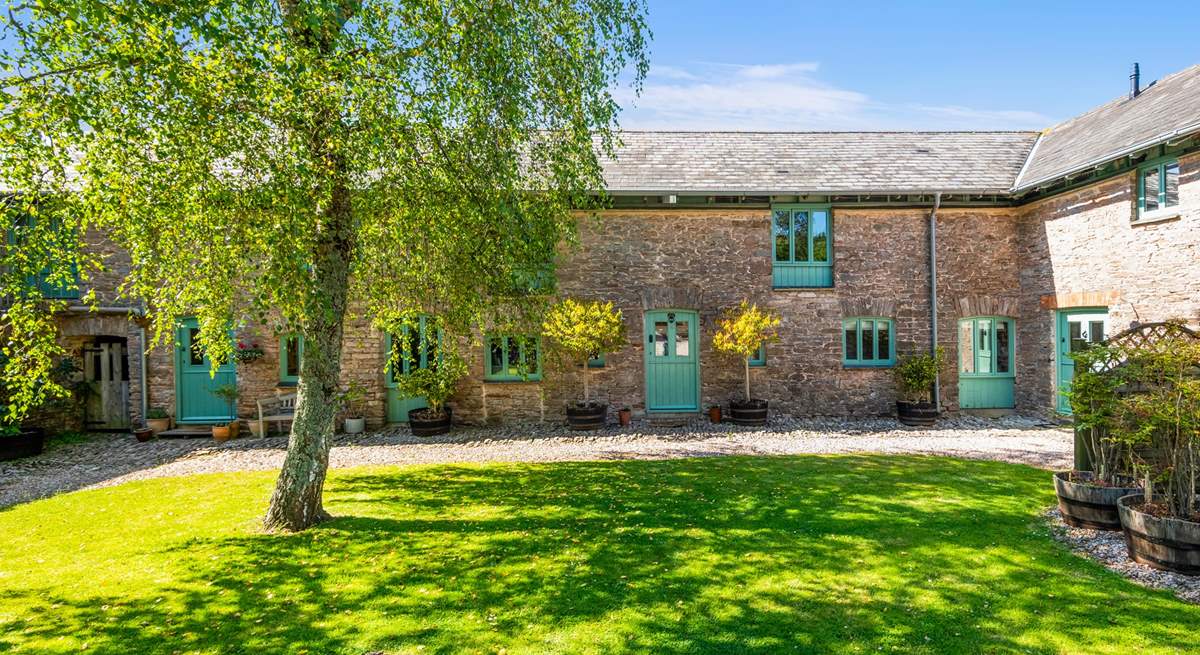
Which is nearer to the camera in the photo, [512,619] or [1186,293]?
[512,619]

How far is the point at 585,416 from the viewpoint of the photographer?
11.0m

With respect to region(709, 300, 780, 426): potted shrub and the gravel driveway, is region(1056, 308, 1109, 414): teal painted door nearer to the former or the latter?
the gravel driveway

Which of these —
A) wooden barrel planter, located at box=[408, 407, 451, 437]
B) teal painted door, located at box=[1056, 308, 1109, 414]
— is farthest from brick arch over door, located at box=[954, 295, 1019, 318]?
wooden barrel planter, located at box=[408, 407, 451, 437]

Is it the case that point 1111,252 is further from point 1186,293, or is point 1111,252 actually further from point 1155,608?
point 1155,608

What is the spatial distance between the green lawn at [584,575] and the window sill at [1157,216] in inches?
209

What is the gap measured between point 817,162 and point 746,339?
196 inches

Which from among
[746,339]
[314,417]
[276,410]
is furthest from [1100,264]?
[276,410]

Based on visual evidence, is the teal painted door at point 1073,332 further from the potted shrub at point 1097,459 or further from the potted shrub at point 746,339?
the potted shrub at point 1097,459

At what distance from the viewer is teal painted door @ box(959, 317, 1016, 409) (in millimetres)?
11984

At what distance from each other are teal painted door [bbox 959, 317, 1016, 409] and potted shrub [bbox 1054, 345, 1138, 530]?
712 centimetres

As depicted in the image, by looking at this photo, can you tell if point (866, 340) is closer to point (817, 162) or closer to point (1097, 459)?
point (817, 162)

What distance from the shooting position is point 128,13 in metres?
3.45

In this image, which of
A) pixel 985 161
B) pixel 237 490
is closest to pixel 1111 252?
pixel 985 161

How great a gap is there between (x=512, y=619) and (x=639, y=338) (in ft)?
27.1
